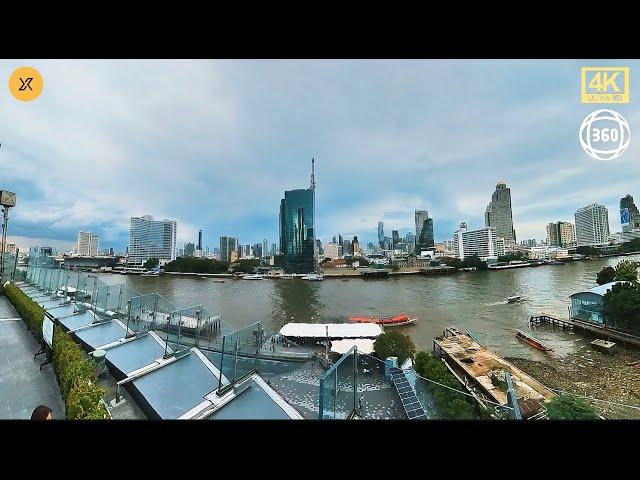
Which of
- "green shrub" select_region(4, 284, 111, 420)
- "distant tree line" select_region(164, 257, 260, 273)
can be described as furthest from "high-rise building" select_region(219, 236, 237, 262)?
"green shrub" select_region(4, 284, 111, 420)

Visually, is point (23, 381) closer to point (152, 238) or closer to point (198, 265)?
point (152, 238)

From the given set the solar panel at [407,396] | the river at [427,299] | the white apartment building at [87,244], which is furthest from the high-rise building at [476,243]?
the white apartment building at [87,244]
